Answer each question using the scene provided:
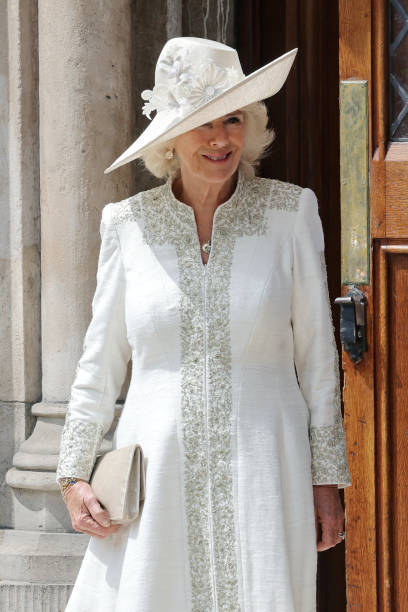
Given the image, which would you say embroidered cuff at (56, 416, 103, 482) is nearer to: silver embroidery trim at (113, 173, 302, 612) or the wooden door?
silver embroidery trim at (113, 173, 302, 612)

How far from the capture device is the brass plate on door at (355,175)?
301 cm

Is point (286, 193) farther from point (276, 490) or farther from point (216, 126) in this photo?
point (276, 490)

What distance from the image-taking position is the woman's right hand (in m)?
2.53

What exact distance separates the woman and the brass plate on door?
458mm

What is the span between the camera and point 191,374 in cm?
252

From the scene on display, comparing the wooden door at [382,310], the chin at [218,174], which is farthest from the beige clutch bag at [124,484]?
the wooden door at [382,310]

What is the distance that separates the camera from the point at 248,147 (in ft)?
8.80

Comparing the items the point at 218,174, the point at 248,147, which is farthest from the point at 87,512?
the point at 248,147

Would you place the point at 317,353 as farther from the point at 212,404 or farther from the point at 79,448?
the point at 79,448

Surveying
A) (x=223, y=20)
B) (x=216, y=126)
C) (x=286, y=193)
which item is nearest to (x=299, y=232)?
(x=286, y=193)

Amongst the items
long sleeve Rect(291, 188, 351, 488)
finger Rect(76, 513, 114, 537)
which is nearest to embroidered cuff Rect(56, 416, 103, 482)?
finger Rect(76, 513, 114, 537)

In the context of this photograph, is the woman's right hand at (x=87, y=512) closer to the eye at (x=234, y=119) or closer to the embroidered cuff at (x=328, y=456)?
the embroidered cuff at (x=328, y=456)

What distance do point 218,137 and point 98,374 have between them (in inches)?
26.0

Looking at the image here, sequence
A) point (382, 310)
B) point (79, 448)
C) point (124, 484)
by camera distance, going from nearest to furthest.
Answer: point (124, 484) → point (79, 448) → point (382, 310)
